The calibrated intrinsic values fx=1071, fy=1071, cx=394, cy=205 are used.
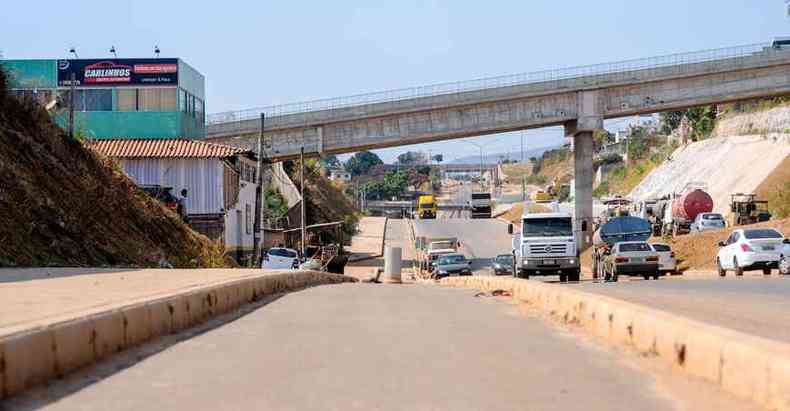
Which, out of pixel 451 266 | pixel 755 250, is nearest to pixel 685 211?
pixel 451 266

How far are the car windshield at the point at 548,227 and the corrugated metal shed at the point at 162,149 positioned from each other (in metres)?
22.9

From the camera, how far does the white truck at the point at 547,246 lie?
132 feet

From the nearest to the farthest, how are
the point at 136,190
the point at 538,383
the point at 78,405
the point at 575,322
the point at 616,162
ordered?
the point at 78,405, the point at 538,383, the point at 575,322, the point at 136,190, the point at 616,162

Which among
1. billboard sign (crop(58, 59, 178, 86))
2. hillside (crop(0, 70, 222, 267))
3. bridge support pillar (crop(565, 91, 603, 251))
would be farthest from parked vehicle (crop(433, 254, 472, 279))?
billboard sign (crop(58, 59, 178, 86))

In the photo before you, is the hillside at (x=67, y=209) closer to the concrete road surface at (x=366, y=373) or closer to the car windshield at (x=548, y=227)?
the car windshield at (x=548, y=227)

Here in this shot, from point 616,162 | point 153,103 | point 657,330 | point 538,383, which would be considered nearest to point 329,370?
point 538,383

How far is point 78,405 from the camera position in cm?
675

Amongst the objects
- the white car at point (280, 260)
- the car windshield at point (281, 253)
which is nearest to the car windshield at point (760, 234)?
the white car at point (280, 260)

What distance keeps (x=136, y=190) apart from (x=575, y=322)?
30.4m

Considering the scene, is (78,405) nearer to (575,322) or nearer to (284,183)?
(575,322)

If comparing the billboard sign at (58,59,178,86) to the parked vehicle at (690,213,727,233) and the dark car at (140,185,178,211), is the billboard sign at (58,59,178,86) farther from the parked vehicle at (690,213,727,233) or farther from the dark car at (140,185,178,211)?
the parked vehicle at (690,213,727,233)

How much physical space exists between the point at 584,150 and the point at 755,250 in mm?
32973

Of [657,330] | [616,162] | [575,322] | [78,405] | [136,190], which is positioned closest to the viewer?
[78,405]

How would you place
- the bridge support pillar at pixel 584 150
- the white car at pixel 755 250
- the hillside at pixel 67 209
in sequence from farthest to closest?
1. the bridge support pillar at pixel 584 150
2. the white car at pixel 755 250
3. the hillside at pixel 67 209
